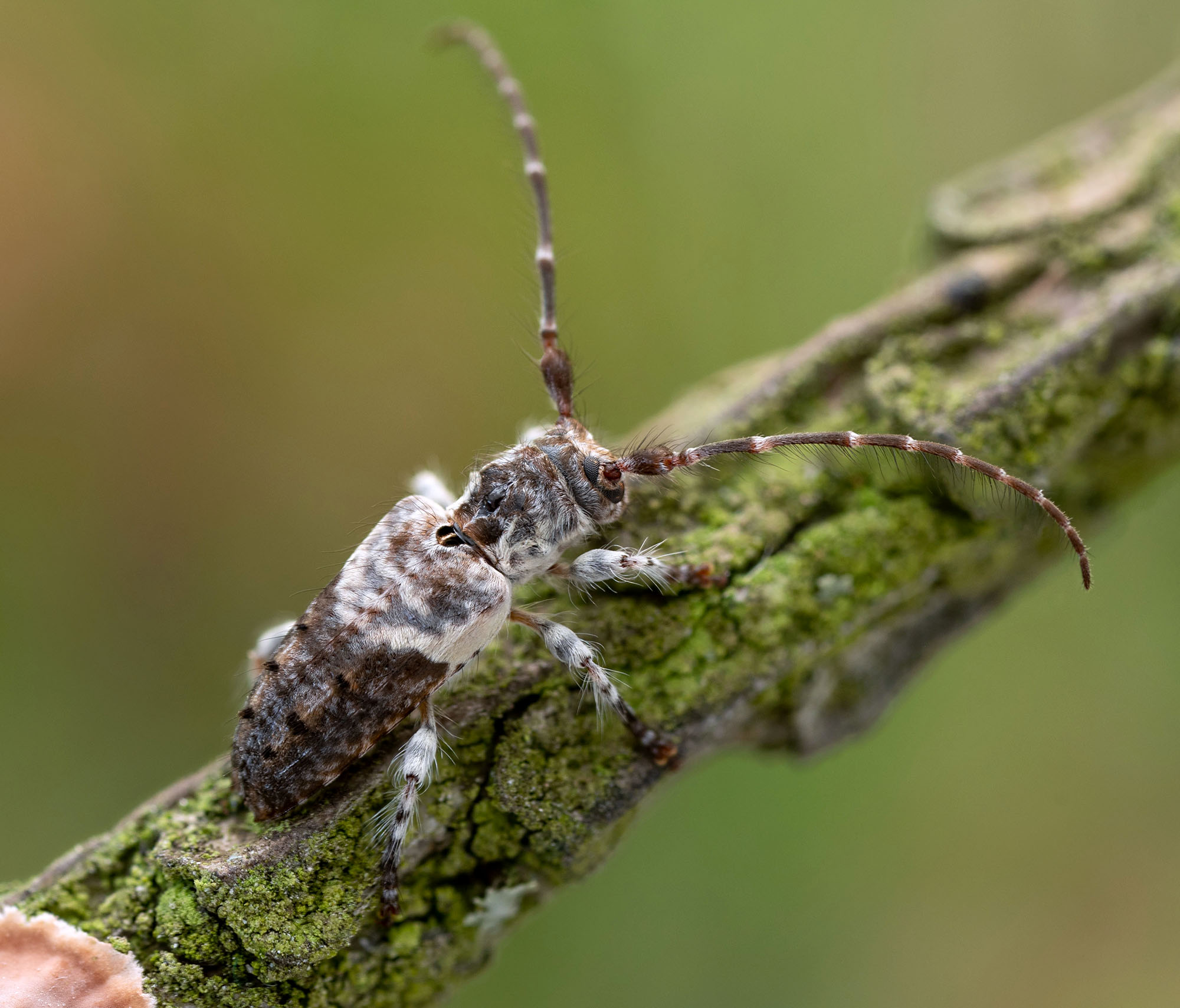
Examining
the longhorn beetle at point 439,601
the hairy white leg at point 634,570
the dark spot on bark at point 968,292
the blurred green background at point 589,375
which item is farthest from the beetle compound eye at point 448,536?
the dark spot on bark at point 968,292

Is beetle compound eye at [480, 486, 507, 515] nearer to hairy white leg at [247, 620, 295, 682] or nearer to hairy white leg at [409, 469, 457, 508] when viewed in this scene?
hairy white leg at [409, 469, 457, 508]

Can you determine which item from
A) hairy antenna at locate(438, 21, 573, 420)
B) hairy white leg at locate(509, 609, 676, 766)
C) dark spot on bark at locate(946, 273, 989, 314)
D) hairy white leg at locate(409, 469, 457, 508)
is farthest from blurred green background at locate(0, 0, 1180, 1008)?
hairy white leg at locate(509, 609, 676, 766)

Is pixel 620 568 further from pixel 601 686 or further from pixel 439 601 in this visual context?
pixel 439 601

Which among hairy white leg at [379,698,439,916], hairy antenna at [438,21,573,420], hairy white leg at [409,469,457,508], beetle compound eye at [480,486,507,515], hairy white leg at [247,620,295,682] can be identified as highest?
hairy antenna at [438,21,573,420]

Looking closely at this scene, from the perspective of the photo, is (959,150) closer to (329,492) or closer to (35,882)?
(329,492)

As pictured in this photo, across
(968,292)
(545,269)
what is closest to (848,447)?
(968,292)

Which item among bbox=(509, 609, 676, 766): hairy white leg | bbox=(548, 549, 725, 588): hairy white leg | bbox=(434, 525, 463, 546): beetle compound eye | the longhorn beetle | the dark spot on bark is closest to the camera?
the longhorn beetle

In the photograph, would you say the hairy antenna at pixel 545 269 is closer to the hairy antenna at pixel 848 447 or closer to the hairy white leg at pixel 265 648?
the hairy antenna at pixel 848 447

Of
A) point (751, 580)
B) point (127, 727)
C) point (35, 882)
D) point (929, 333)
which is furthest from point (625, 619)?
point (127, 727)
